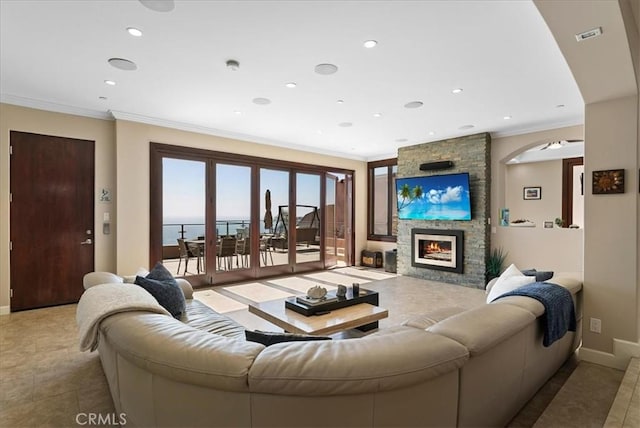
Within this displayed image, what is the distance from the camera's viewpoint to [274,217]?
704cm

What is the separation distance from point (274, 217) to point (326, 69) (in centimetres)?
407

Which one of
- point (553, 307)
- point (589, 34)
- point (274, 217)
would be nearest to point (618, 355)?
point (553, 307)

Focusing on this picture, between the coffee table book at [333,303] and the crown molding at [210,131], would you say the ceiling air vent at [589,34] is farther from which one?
the crown molding at [210,131]

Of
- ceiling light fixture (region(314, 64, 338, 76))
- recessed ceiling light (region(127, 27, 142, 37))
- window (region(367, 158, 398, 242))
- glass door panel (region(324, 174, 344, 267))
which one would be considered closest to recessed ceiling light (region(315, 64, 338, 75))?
ceiling light fixture (region(314, 64, 338, 76))

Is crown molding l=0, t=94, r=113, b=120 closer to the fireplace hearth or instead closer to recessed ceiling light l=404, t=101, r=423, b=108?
recessed ceiling light l=404, t=101, r=423, b=108

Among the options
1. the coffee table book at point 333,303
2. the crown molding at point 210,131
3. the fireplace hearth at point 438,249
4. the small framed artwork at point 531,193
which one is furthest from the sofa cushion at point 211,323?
the small framed artwork at point 531,193

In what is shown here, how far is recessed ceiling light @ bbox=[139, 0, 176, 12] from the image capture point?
2.36 metres

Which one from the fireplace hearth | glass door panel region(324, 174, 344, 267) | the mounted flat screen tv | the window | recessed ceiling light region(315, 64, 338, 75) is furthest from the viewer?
the window

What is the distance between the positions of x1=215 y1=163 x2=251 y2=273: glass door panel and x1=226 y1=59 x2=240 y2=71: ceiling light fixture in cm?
297

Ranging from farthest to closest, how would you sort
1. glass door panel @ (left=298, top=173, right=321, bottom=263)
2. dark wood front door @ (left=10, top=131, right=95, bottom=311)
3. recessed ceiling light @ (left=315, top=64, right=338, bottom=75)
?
glass door panel @ (left=298, top=173, right=321, bottom=263) < dark wood front door @ (left=10, top=131, right=95, bottom=311) < recessed ceiling light @ (left=315, top=64, right=338, bottom=75)

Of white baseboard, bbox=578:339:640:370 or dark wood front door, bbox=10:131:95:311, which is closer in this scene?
white baseboard, bbox=578:339:640:370

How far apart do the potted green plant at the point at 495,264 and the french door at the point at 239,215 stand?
11.4ft

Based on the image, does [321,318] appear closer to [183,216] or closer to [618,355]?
[618,355]

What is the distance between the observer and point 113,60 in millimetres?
3277
